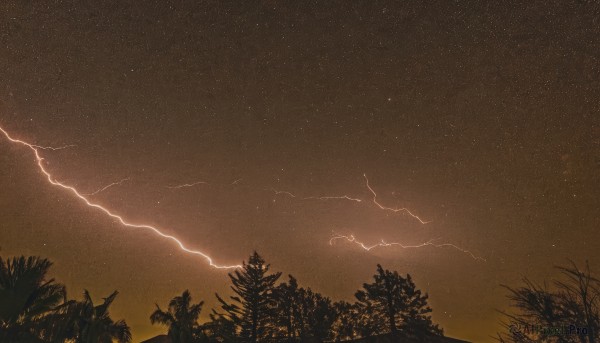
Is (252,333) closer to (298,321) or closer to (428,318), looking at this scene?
(298,321)

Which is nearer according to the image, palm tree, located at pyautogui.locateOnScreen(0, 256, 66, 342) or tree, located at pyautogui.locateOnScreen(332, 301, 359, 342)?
palm tree, located at pyautogui.locateOnScreen(0, 256, 66, 342)

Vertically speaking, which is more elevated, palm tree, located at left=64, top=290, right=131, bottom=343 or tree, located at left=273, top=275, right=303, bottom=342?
tree, located at left=273, top=275, right=303, bottom=342

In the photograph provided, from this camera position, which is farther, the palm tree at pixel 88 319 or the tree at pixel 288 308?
the tree at pixel 288 308

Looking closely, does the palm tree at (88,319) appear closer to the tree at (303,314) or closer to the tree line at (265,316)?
the tree line at (265,316)

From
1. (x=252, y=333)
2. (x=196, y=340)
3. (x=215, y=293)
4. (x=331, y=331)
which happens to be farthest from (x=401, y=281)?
(x=196, y=340)

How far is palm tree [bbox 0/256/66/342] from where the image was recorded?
1086 cm

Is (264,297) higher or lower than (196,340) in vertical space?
A: higher

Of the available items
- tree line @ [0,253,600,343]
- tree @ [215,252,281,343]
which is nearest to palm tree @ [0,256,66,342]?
tree line @ [0,253,600,343]

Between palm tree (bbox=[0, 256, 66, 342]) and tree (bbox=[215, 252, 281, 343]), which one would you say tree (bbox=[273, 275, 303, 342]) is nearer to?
tree (bbox=[215, 252, 281, 343])

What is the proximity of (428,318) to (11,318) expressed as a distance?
32152 millimetres

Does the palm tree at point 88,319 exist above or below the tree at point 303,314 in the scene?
below

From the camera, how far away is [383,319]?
33938mm

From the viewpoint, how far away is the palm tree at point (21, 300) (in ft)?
35.6

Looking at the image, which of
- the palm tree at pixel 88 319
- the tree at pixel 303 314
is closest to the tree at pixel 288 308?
the tree at pixel 303 314
